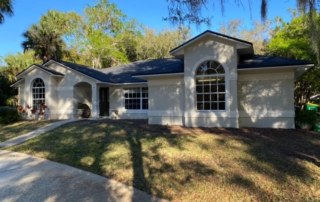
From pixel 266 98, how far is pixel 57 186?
11837mm

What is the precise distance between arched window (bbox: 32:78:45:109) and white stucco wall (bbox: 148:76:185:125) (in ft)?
32.5

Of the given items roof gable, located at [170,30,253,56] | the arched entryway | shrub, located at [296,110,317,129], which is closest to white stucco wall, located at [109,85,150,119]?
the arched entryway

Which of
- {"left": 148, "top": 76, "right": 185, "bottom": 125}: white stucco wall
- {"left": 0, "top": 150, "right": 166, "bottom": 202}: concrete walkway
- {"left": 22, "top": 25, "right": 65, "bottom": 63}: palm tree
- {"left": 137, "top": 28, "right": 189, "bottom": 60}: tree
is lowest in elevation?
{"left": 0, "top": 150, "right": 166, "bottom": 202}: concrete walkway

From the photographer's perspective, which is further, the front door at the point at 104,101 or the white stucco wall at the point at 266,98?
the front door at the point at 104,101

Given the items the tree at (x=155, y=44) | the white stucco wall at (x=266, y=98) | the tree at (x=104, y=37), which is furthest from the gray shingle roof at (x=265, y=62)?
the tree at (x=104, y=37)

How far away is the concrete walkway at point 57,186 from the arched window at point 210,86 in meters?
9.13

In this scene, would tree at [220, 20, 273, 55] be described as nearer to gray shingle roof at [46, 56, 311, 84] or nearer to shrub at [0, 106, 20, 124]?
gray shingle roof at [46, 56, 311, 84]

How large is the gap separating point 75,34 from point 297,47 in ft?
113

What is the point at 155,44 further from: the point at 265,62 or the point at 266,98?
the point at 266,98

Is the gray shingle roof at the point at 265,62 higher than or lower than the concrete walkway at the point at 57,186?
higher

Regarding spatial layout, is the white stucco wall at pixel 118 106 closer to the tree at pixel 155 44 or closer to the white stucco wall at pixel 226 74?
the white stucco wall at pixel 226 74

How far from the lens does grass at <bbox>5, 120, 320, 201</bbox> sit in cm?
657

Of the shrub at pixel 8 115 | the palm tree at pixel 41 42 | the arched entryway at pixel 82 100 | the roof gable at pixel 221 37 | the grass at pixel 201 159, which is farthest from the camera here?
the palm tree at pixel 41 42

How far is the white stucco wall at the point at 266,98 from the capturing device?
48.9 ft
